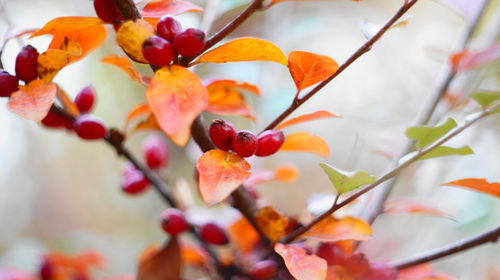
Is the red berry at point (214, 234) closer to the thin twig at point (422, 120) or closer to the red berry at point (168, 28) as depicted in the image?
the thin twig at point (422, 120)

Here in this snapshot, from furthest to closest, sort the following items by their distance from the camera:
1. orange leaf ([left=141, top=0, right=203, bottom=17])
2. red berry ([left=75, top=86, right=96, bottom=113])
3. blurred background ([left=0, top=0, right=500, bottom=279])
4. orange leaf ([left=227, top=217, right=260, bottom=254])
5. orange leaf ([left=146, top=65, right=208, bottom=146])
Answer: blurred background ([left=0, top=0, right=500, bottom=279])
orange leaf ([left=227, top=217, right=260, bottom=254])
red berry ([left=75, top=86, right=96, bottom=113])
orange leaf ([left=141, top=0, right=203, bottom=17])
orange leaf ([left=146, top=65, right=208, bottom=146])

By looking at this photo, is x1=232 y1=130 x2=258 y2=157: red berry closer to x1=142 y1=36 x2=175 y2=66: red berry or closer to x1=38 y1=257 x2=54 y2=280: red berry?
x1=142 y1=36 x2=175 y2=66: red berry

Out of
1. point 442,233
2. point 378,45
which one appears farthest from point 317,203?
point 378,45

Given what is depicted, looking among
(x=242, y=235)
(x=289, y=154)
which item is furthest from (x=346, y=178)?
(x=289, y=154)

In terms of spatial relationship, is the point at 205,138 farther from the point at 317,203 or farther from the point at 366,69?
the point at 366,69

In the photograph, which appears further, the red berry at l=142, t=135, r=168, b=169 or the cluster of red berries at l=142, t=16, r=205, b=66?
the red berry at l=142, t=135, r=168, b=169

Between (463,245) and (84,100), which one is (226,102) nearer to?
(84,100)

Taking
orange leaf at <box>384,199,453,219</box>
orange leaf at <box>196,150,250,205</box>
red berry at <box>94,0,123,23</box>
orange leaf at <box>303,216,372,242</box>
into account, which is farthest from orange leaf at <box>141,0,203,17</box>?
orange leaf at <box>384,199,453,219</box>
